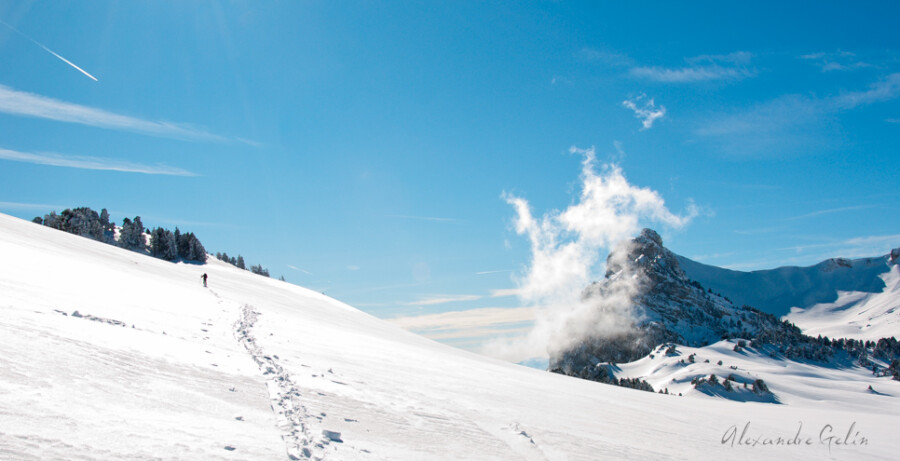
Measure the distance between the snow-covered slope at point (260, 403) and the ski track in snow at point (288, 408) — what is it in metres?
0.06

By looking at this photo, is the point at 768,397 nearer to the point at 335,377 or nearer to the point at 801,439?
the point at 801,439

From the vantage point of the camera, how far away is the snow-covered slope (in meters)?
7.57

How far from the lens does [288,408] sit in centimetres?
1048

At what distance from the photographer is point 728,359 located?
146 metres

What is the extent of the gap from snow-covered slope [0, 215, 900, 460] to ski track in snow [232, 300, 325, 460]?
6 centimetres

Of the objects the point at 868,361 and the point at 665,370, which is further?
the point at 868,361

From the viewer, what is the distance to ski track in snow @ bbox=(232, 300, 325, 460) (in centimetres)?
841

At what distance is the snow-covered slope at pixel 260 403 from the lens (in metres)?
7.57

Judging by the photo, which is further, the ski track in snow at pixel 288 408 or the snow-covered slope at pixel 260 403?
the ski track in snow at pixel 288 408

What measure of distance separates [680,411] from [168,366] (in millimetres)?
23047

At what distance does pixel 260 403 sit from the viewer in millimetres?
10391

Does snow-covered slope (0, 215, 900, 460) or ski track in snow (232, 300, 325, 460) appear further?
ski track in snow (232, 300, 325, 460)

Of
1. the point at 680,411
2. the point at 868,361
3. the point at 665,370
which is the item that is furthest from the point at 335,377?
the point at 868,361

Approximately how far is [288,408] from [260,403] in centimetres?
64
